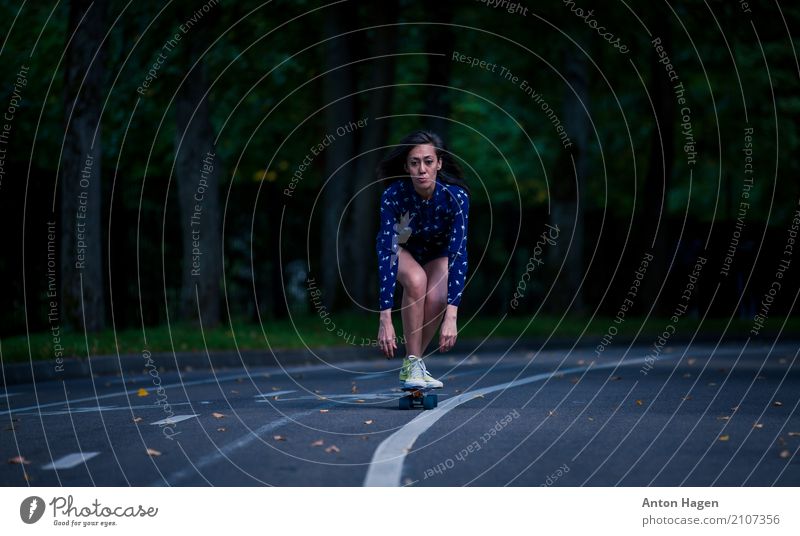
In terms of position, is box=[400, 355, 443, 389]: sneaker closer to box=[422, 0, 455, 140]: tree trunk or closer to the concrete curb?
the concrete curb

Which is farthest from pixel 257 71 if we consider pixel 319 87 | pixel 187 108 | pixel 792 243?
pixel 792 243

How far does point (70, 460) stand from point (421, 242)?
3.47 metres

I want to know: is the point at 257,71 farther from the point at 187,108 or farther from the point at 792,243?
the point at 792,243

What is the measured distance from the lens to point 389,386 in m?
13.3

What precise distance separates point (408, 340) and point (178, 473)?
10.6ft

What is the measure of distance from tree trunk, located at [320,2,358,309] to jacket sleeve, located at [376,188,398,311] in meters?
15.2

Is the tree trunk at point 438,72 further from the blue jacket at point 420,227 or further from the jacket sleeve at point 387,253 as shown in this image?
the jacket sleeve at point 387,253

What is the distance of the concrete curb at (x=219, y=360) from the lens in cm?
1545

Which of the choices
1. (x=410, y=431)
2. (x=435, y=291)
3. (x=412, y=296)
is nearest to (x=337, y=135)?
(x=435, y=291)

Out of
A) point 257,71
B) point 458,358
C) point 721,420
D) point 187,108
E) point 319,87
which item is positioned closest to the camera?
point 721,420

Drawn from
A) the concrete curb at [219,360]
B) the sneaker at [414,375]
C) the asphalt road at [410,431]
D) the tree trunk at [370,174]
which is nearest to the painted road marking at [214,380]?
the asphalt road at [410,431]

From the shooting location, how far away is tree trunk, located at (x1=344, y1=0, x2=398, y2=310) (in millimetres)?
24828

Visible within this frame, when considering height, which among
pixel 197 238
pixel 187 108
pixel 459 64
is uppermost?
pixel 459 64

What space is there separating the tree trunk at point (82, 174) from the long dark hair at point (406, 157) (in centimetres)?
973
